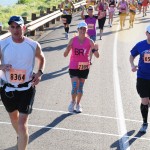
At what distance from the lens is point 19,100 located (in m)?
5.99

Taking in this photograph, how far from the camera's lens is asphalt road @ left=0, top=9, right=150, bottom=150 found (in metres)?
6.84

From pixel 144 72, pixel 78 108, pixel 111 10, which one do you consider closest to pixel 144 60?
pixel 144 72

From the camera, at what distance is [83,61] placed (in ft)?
28.0

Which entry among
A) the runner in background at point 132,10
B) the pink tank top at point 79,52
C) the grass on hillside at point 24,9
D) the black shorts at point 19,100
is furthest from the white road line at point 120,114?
the runner in background at point 132,10

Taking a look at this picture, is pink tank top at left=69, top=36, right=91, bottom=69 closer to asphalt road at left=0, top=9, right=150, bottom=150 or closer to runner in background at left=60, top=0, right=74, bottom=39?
asphalt road at left=0, top=9, right=150, bottom=150

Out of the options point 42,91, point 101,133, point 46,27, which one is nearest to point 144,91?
point 101,133

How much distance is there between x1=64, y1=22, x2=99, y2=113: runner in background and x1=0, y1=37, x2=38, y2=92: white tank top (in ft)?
8.43

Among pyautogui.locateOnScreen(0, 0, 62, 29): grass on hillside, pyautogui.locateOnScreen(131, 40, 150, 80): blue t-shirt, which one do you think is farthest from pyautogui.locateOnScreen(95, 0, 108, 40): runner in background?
pyautogui.locateOnScreen(131, 40, 150, 80): blue t-shirt

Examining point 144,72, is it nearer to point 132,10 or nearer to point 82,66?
point 82,66

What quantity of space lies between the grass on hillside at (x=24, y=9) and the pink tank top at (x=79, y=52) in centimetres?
1274

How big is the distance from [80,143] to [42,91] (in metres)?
3.34

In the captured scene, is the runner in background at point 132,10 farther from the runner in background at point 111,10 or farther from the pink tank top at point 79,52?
the pink tank top at point 79,52

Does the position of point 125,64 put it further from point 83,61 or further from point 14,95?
point 14,95

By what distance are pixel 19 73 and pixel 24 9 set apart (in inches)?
1218
